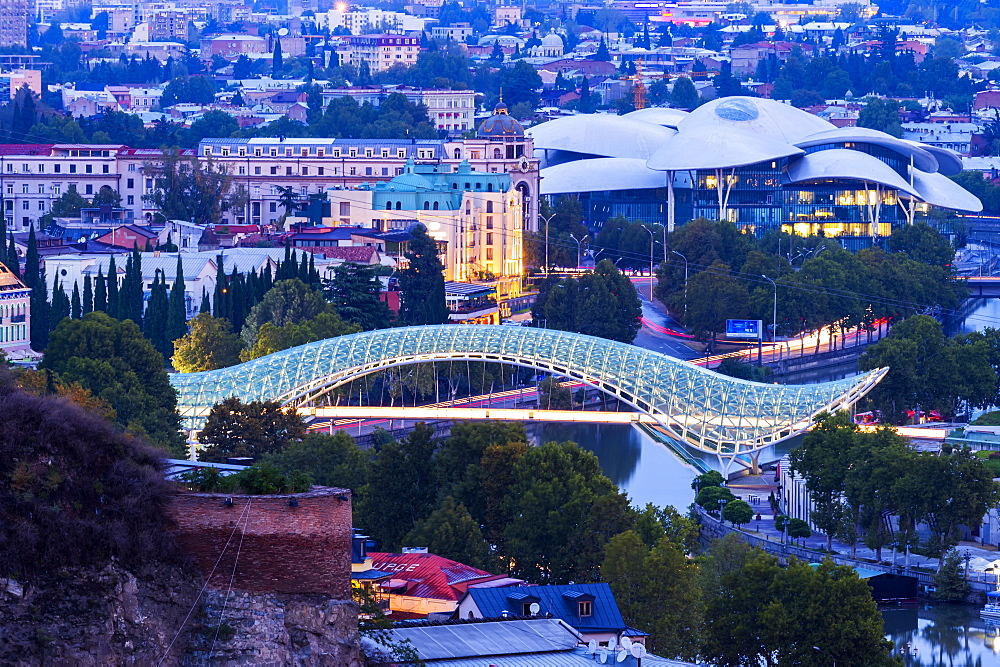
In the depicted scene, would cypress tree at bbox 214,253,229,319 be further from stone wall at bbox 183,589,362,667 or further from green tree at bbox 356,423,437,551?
stone wall at bbox 183,589,362,667

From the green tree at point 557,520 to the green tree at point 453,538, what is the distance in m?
0.70

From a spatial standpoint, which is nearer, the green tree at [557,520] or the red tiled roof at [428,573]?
the red tiled roof at [428,573]

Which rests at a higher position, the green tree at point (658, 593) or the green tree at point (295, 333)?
the green tree at point (658, 593)

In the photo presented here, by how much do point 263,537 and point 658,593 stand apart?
17176 millimetres

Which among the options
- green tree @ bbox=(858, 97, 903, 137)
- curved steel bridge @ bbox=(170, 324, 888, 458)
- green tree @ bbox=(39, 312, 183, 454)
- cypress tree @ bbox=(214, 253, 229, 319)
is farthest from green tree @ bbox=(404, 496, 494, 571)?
green tree @ bbox=(858, 97, 903, 137)

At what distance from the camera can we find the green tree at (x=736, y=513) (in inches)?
1977

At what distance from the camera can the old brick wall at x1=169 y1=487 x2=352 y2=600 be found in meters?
19.6

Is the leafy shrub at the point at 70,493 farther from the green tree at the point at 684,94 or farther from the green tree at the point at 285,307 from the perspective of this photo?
the green tree at the point at 684,94

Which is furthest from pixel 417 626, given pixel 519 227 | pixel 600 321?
pixel 519 227

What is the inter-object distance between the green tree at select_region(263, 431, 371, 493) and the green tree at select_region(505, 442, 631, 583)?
3.21 m

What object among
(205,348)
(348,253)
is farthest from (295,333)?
(348,253)

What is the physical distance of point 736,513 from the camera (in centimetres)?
5022

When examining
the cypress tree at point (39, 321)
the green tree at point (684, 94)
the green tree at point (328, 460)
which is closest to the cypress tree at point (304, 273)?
the cypress tree at point (39, 321)

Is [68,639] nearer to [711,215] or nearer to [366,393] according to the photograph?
[366,393]
